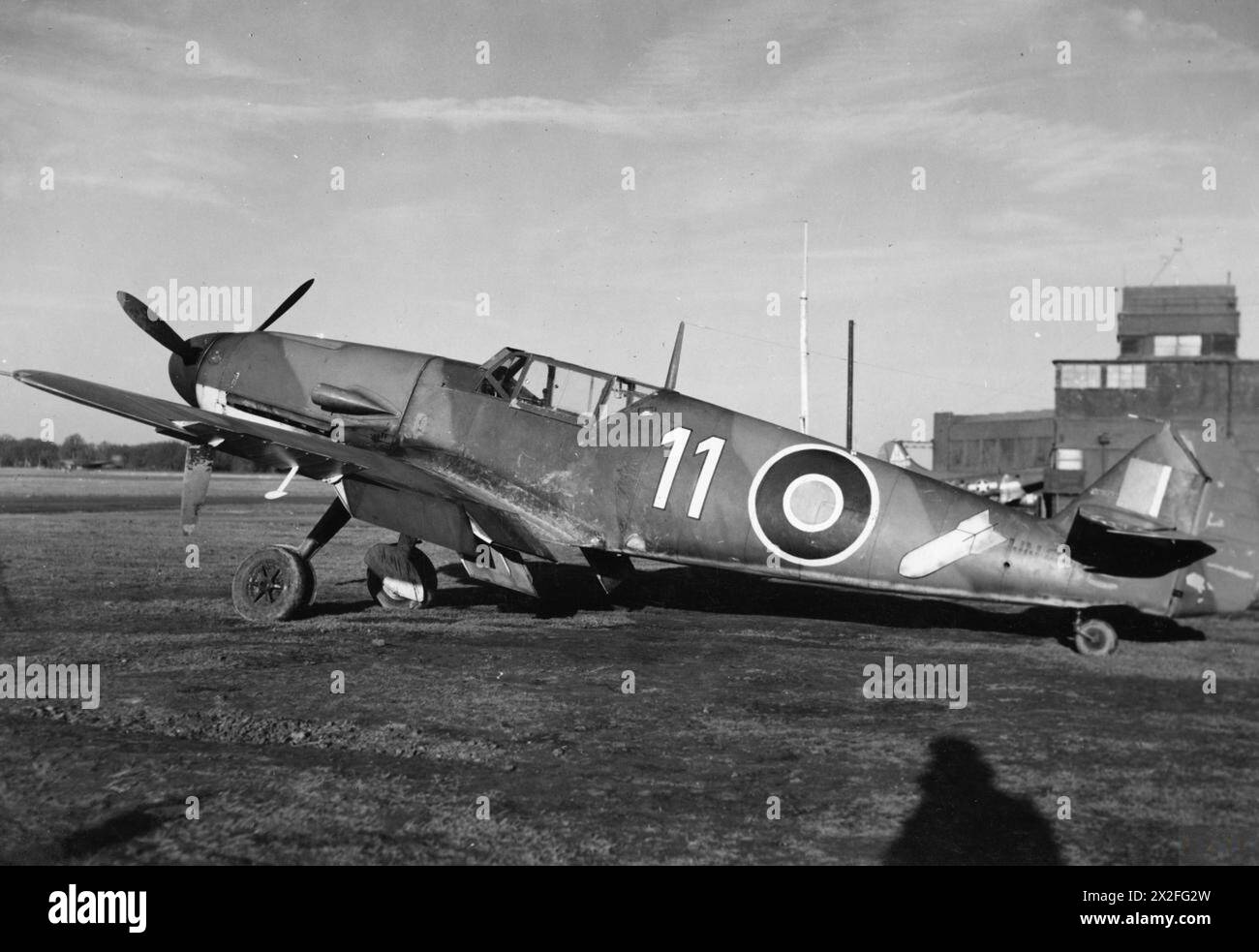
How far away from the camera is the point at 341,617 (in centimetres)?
934

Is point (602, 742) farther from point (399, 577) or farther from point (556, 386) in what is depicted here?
point (399, 577)

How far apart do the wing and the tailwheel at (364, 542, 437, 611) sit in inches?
49.3

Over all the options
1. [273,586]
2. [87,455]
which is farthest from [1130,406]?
[87,455]

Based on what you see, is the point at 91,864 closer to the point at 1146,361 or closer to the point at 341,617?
the point at 341,617

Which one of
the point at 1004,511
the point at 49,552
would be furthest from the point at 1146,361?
the point at 49,552

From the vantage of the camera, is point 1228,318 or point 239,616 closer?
point 239,616

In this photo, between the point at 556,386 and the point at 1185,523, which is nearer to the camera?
the point at 1185,523

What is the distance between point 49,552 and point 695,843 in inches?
532

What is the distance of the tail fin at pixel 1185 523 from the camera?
7.91 meters

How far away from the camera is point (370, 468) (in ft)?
27.8

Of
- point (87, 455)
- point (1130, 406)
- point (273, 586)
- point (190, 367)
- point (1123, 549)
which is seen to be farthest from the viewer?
point (87, 455)

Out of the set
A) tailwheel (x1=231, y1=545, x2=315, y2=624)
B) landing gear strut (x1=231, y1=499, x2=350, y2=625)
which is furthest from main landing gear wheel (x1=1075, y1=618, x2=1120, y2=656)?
tailwheel (x1=231, y1=545, x2=315, y2=624)

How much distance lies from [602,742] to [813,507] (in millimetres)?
3616

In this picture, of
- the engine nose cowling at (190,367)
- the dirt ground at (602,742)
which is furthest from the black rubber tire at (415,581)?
the engine nose cowling at (190,367)
